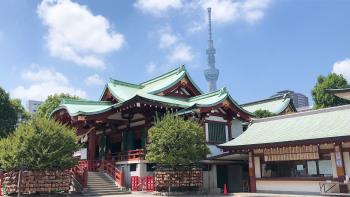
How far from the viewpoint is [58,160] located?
24328 mm

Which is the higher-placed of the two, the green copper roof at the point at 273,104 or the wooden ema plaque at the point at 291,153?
the green copper roof at the point at 273,104

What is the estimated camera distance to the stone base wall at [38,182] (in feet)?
78.0

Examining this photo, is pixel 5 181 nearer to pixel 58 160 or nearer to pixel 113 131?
pixel 58 160

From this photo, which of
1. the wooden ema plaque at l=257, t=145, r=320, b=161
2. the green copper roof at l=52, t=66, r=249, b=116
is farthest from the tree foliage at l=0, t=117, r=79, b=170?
the wooden ema plaque at l=257, t=145, r=320, b=161

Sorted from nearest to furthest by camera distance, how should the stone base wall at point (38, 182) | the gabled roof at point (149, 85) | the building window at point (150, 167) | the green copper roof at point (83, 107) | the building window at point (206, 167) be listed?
the stone base wall at point (38, 182), the building window at point (150, 167), the building window at point (206, 167), the green copper roof at point (83, 107), the gabled roof at point (149, 85)

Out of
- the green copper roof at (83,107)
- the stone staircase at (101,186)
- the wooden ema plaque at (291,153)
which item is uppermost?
the green copper roof at (83,107)

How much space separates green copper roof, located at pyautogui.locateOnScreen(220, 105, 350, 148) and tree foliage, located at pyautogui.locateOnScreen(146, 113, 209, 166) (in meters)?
3.39

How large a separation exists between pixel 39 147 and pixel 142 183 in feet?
27.1

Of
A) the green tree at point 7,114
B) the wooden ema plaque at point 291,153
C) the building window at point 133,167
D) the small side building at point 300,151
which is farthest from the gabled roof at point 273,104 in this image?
the green tree at point 7,114

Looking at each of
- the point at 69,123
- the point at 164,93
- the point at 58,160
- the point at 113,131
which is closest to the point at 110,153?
the point at 113,131

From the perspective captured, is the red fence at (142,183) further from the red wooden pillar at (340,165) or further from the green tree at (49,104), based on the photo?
the green tree at (49,104)

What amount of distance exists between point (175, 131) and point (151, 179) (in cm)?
446

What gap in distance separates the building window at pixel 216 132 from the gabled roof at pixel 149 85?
550 centimetres

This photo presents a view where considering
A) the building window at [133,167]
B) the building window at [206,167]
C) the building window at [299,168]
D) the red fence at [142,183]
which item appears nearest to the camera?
the building window at [299,168]
